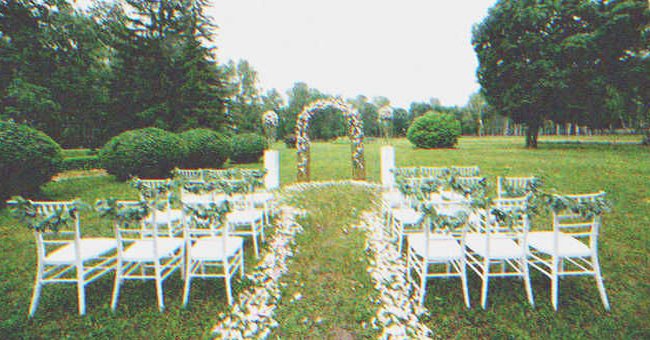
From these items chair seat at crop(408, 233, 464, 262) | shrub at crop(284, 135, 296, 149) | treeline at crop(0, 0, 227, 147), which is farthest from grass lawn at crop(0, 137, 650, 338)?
shrub at crop(284, 135, 296, 149)

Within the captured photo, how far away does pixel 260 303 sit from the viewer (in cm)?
316

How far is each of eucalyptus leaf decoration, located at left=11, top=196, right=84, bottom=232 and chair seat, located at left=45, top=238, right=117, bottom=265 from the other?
0.36 metres

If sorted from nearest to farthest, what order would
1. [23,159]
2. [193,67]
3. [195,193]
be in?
[195,193] < [23,159] < [193,67]

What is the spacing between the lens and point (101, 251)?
3162 millimetres

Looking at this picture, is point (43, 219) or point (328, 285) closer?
point (43, 219)

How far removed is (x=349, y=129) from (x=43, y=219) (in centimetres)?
840

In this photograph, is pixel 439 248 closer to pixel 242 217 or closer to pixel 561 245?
pixel 561 245

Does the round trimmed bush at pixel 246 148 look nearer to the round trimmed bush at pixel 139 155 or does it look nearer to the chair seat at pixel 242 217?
the round trimmed bush at pixel 139 155

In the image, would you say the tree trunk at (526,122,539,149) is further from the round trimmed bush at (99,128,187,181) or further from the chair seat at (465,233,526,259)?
the round trimmed bush at (99,128,187,181)

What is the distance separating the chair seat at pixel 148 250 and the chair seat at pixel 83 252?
0.29 m

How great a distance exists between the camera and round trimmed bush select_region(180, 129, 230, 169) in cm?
1255

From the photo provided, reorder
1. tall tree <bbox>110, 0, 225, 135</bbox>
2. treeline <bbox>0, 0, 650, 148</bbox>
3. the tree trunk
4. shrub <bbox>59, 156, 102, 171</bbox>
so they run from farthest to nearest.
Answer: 1. the tree trunk
2. tall tree <bbox>110, 0, 225, 135</bbox>
3. shrub <bbox>59, 156, 102, 171</bbox>
4. treeline <bbox>0, 0, 650, 148</bbox>

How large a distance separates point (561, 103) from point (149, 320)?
2369 centimetres

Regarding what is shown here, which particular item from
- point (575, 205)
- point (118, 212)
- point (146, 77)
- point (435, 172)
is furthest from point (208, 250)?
point (146, 77)
